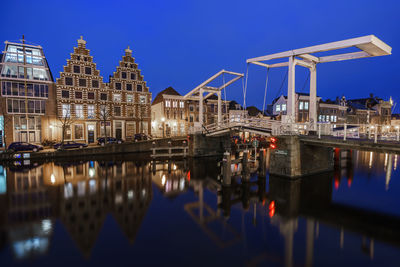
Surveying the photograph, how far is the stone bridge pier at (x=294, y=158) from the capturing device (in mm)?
14359

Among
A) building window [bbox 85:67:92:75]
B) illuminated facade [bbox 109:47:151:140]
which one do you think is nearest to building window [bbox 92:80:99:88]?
building window [bbox 85:67:92:75]

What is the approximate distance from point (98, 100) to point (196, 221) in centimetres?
3016

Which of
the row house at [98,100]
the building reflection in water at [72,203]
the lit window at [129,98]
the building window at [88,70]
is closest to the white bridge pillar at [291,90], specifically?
the building reflection in water at [72,203]

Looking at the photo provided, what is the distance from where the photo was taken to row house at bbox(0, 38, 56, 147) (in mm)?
28062

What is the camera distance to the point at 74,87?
104 ft

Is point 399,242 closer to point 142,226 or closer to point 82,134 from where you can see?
point 142,226

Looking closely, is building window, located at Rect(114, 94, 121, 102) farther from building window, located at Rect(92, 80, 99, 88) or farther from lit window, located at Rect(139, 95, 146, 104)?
lit window, located at Rect(139, 95, 146, 104)

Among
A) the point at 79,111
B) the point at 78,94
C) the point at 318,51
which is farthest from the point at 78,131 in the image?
the point at 318,51

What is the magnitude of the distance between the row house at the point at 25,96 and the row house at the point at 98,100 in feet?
5.91

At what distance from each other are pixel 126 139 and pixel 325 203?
1202 inches

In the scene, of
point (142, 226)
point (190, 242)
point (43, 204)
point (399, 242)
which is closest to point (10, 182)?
point (43, 204)

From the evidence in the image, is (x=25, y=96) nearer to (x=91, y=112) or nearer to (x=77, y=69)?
(x=77, y=69)

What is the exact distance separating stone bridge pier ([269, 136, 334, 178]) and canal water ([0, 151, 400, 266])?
0.66 metres

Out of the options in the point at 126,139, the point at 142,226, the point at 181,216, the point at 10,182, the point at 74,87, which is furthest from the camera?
the point at 126,139
